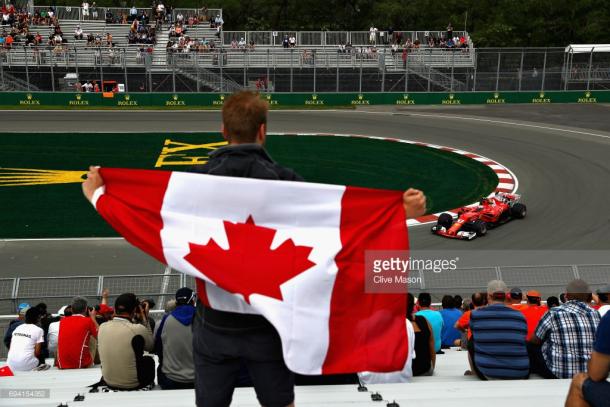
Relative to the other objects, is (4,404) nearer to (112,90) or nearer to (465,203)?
(465,203)

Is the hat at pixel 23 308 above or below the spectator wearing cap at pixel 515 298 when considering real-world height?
below

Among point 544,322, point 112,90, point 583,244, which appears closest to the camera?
point 544,322

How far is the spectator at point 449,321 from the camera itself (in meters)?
8.51

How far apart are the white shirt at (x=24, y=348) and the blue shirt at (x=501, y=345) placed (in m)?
4.48

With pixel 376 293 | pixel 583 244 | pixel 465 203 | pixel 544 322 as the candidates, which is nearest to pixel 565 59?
pixel 465 203

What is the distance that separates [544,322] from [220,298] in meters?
3.35

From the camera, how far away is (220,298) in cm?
335

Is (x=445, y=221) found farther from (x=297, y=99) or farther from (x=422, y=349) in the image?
(x=297, y=99)

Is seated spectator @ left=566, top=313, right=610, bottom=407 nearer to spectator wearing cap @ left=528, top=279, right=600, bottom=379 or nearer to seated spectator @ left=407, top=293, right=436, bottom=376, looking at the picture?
spectator wearing cap @ left=528, top=279, right=600, bottom=379

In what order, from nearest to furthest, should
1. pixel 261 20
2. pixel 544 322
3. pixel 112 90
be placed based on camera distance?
pixel 544 322, pixel 112 90, pixel 261 20

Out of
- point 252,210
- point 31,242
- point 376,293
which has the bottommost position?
point 31,242

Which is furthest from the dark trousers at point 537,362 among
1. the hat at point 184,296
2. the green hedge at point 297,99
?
the green hedge at point 297,99

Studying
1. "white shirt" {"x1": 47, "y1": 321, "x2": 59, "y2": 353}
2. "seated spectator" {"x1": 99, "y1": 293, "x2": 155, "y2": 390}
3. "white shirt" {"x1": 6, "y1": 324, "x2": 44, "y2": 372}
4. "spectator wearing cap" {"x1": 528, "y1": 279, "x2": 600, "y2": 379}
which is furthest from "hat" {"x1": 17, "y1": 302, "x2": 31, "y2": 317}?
"spectator wearing cap" {"x1": 528, "y1": 279, "x2": 600, "y2": 379}

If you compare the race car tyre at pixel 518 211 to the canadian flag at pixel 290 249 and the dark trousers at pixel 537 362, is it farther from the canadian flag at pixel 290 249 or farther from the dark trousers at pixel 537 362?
the canadian flag at pixel 290 249
